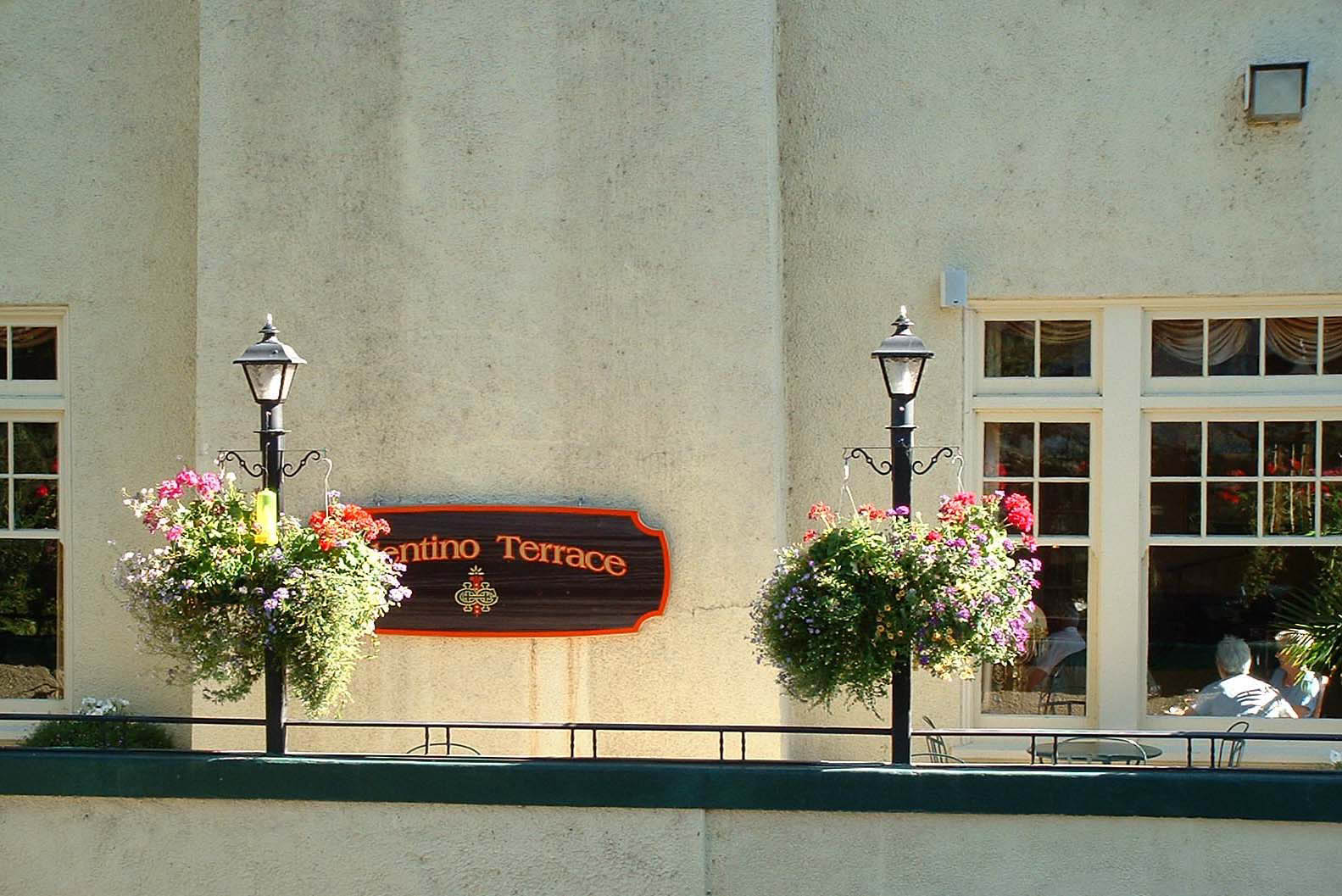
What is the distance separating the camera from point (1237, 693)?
6.47m

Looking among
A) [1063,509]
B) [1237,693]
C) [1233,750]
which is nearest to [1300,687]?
[1237,693]

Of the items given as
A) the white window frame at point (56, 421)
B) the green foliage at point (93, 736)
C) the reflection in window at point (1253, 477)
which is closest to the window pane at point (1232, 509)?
the reflection in window at point (1253, 477)

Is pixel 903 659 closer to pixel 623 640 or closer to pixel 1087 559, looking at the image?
A: pixel 623 640

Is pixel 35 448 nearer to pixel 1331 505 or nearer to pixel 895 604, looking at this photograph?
pixel 895 604

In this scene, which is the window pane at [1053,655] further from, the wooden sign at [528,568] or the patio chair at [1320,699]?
the wooden sign at [528,568]

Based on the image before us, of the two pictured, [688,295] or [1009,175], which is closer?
[688,295]

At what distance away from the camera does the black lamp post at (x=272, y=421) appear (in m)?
5.19

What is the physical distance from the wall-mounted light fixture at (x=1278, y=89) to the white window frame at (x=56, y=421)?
6.39m

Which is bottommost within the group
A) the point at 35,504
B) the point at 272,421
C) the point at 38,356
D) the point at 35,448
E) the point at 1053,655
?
the point at 1053,655

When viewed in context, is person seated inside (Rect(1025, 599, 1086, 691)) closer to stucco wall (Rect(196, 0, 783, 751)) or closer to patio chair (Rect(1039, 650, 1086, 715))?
patio chair (Rect(1039, 650, 1086, 715))

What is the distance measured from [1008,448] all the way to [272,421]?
3730 millimetres

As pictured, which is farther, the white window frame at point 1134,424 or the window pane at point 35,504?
the window pane at point 35,504

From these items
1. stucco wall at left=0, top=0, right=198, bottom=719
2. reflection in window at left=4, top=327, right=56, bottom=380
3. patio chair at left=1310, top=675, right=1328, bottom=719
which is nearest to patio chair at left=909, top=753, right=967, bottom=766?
patio chair at left=1310, top=675, right=1328, bottom=719

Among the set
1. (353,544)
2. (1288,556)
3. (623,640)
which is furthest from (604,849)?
(1288,556)
